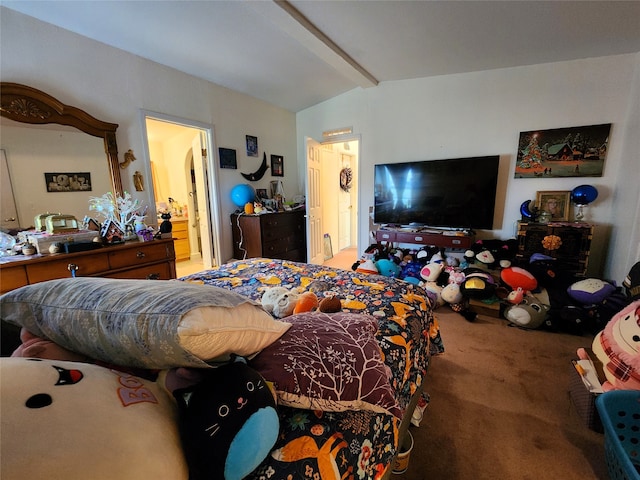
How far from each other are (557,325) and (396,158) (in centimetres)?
269

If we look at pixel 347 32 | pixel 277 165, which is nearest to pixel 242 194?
pixel 277 165

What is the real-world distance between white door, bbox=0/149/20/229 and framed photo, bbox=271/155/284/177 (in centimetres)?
294

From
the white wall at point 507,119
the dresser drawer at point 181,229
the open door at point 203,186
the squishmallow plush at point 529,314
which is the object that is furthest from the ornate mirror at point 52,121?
the squishmallow plush at point 529,314

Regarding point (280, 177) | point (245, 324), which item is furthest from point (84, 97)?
point (245, 324)

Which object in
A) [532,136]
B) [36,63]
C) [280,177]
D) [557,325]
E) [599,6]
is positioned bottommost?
[557,325]

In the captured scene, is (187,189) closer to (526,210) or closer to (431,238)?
(431,238)

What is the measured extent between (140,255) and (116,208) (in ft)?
2.06

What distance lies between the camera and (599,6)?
6.59 ft

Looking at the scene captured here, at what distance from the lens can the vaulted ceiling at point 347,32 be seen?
206cm

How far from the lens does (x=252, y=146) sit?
4.04m

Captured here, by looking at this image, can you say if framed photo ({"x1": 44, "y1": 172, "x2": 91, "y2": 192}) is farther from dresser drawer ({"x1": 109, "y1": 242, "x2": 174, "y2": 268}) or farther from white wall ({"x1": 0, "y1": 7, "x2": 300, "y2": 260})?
dresser drawer ({"x1": 109, "y1": 242, "x2": 174, "y2": 268})

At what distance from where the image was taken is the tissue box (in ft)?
4.65

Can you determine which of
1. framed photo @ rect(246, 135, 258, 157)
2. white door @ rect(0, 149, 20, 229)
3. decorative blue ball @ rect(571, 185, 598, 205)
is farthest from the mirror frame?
decorative blue ball @ rect(571, 185, 598, 205)

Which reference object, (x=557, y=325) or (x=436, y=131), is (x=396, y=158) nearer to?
(x=436, y=131)
